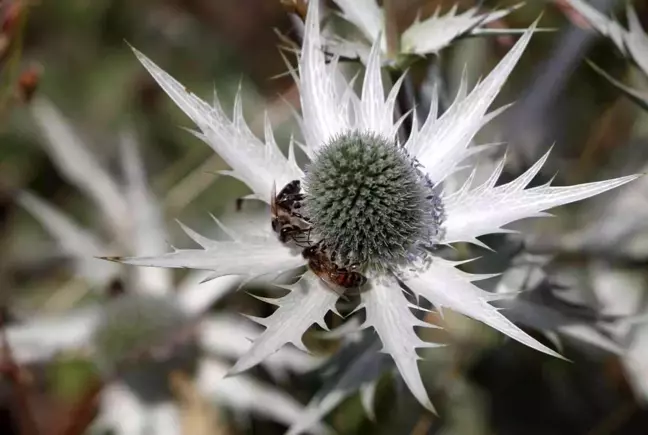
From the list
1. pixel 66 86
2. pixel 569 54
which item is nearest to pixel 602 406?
pixel 569 54

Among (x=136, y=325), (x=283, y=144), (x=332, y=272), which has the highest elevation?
(x=332, y=272)

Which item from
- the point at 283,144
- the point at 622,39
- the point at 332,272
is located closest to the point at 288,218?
the point at 332,272

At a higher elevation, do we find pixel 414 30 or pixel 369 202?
pixel 414 30

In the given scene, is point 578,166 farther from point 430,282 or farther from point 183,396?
point 183,396

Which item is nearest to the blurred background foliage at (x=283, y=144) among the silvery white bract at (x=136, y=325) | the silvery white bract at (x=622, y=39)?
the silvery white bract at (x=136, y=325)

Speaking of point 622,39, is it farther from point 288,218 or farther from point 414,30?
point 288,218

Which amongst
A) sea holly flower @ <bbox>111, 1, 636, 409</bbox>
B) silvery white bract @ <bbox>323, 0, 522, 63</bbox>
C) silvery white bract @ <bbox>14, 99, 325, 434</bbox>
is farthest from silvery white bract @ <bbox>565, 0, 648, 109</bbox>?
silvery white bract @ <bbox>14, 99, 325, 434</bbox>
